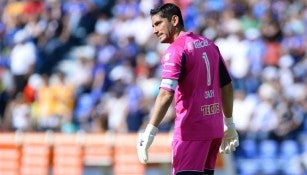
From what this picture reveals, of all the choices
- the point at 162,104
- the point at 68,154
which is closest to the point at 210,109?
the point at 162,104

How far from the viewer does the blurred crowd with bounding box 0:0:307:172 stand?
18.0m

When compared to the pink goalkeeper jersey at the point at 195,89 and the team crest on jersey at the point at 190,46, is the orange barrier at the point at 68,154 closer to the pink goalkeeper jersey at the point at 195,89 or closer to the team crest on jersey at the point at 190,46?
the pink goalkeeper jersey at the point at 195,89

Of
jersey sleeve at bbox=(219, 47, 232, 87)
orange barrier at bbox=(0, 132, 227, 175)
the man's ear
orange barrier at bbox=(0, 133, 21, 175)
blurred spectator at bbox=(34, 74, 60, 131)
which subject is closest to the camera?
the man's ear

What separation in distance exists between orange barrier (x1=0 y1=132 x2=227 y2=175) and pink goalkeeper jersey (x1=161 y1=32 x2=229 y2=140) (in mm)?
5938

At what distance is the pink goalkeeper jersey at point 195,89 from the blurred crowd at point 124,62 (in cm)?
898

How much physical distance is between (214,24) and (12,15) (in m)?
5.74

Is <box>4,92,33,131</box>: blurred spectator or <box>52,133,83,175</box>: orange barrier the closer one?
<box>52,133,83,175</box>: orange barrier

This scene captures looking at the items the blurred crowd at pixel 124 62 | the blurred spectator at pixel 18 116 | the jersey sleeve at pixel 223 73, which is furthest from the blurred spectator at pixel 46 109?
the jersey sleeve at pixel 223 73

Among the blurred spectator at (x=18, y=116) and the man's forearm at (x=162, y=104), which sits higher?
the blurred spectator at (x=18, y=116)

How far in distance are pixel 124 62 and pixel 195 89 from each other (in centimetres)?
1176

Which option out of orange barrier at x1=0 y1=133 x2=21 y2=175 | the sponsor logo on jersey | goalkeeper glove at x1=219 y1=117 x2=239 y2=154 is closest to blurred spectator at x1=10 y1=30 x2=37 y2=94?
orange barrier at x1=0 y1=133 x2=21 y2=175

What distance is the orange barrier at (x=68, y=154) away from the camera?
49.9 ft

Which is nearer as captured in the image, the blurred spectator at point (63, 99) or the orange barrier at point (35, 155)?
the orange barrier at point (35, 155)

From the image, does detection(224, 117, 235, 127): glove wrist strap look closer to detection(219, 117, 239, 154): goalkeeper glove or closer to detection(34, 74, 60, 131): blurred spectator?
detection(219, 117, 239, 154): goalkeeper glove
